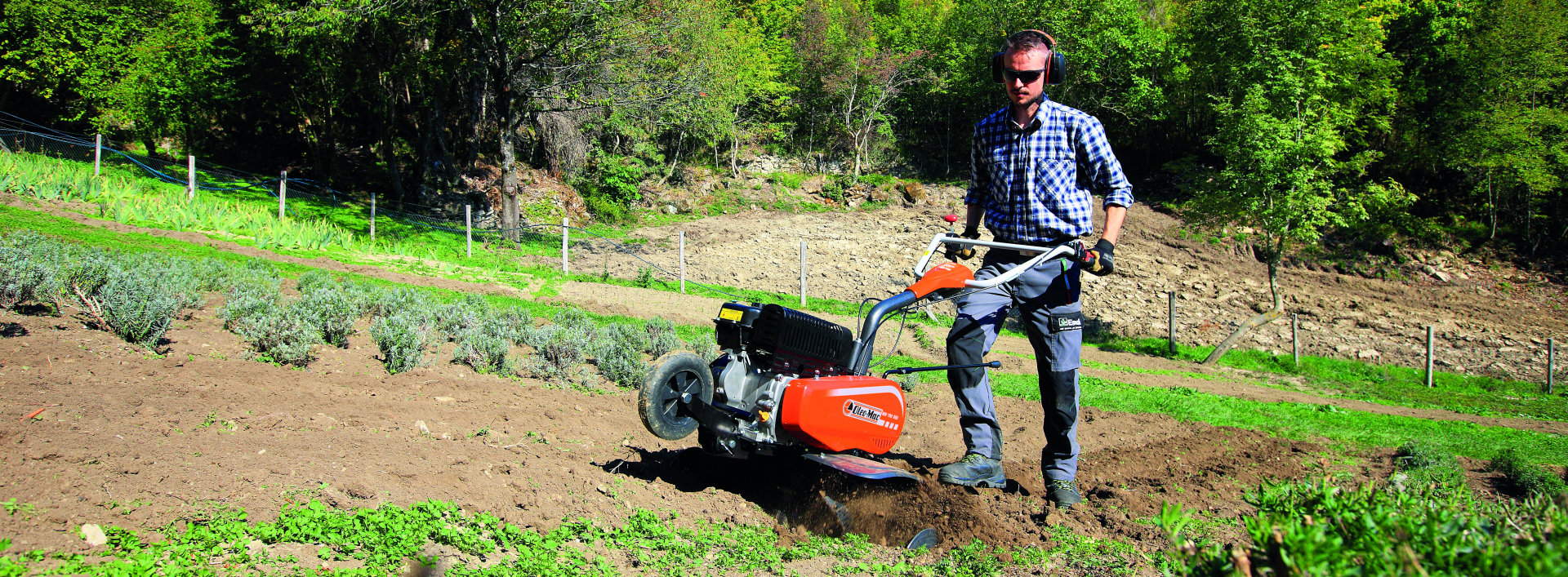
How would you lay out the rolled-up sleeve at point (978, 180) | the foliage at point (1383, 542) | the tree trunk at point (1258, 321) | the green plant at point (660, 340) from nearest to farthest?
the foliage at point (1383, 542), the rolled-up sleeve at point (978, 180), the green plant at point (660, 340), the tree trunk at point (1258, 321)

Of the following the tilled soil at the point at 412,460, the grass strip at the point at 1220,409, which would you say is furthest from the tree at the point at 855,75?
the tilled soil at the point at 412,460

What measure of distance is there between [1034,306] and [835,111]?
41.2m

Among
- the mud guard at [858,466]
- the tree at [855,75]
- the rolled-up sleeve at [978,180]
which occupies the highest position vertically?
the tree at [855,75]

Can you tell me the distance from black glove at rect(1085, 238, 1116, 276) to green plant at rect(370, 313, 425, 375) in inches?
195

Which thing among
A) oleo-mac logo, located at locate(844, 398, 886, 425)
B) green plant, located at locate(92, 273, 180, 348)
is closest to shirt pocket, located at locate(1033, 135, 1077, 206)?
oleo-mac logo, located at locate(844, 398, 886, 425)

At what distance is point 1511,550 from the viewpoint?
1.63m

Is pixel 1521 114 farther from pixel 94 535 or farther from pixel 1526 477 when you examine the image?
pixel 94 535

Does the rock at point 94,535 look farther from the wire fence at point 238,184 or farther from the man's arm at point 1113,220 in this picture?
the wire fence at point 238,184

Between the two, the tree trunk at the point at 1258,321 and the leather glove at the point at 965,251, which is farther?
the tree trunk at the point at 1258,321

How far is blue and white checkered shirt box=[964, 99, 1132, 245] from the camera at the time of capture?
4.46 m

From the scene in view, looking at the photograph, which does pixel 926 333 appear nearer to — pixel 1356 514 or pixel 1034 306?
pixel 1034 306

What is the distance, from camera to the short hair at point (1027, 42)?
436 cm

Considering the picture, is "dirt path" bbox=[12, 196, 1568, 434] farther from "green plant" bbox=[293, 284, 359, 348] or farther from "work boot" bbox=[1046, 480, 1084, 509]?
"work boot" bbox=[1046, 480, 1084, 509]

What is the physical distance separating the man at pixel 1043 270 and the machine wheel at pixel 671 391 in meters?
1.39
